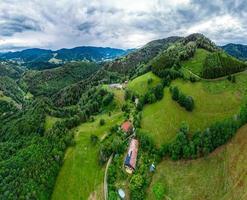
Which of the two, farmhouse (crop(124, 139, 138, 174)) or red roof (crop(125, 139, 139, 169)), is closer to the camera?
farmhouse (crop(124, 139, 138, 174))

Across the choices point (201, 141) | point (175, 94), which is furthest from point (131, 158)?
point (175, 94)

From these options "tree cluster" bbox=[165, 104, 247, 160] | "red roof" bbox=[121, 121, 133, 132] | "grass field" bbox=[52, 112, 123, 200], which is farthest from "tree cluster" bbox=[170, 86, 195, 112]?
"grass field" bbox=[52, 112, 123, 200]

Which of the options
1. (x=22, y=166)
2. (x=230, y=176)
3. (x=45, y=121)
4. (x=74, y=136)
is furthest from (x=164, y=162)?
(x=45, y=121)

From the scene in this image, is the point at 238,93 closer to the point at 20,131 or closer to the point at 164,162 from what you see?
the point at 164,162

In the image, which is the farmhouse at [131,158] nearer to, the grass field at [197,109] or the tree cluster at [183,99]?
the grass field at [197,109]

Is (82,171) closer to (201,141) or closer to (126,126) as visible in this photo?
(126,126)

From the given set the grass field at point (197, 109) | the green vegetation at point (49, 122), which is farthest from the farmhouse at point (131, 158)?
the green vegetation at point (49, 122)

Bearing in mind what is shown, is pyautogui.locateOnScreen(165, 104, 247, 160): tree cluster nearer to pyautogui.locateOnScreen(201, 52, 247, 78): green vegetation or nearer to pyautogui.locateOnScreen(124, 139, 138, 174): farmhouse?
pyautogui.locateOnScreen(124, 139, 138, 174): farmhouse
